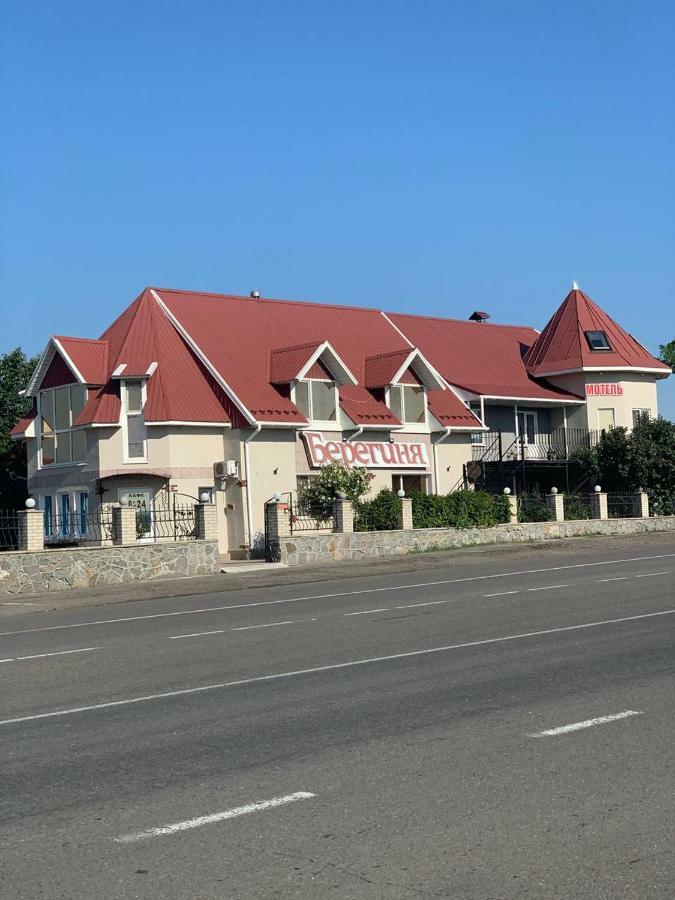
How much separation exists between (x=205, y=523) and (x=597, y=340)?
2526cm

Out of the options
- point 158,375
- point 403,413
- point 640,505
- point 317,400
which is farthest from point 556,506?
point 158,375

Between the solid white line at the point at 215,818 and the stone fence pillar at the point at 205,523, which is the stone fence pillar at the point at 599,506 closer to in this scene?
the stone fence pillar at the point at 205,523

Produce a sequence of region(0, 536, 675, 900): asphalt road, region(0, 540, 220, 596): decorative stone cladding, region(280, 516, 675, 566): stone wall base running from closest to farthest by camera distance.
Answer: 1. region(0, 536, 675, 900): asphalt road
2. region(0, 540, 220, 596): decorative stone cladding
3. region(280, 516, 675, 566): stone wall base

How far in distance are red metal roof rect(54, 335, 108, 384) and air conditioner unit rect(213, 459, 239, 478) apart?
Answer: 15.8 feet

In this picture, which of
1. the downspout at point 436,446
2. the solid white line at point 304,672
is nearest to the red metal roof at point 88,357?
the downspout at point 436,446

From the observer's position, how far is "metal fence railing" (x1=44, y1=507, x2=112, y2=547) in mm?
28253

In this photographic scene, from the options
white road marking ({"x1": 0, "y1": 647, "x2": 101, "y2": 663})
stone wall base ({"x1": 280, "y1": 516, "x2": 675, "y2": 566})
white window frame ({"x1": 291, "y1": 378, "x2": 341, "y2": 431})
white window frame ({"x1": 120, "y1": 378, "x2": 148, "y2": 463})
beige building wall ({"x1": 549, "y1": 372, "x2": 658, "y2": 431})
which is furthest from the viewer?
beige building wall ({"x1": 549, "y1": 372, "x2": 658, "y2": 431})

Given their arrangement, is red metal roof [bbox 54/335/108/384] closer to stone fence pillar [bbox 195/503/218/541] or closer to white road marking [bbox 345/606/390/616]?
stone fence pillar [bbox 195/503/218/541]

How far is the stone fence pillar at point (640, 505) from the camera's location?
139 feet

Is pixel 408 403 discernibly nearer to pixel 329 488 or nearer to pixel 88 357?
pixel 329 488

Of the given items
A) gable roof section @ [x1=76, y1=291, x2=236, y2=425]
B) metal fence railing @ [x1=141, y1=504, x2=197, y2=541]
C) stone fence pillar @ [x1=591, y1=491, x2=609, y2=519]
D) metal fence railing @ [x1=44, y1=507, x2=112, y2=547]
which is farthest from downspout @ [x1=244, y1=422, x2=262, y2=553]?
stone fence pillar @ [x1=591, y1=491, x2=609, y2=519]

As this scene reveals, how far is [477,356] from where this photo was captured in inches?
1891

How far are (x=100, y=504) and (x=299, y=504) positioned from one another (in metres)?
6.34

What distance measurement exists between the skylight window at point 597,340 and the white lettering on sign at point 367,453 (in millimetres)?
11368
